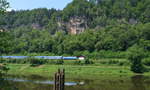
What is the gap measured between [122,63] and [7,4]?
2329 inches

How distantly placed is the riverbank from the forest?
566 inches

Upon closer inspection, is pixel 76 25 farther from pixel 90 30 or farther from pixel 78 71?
pixel 78 71

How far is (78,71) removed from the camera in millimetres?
66438

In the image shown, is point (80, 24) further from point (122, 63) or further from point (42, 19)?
point (122, 63)

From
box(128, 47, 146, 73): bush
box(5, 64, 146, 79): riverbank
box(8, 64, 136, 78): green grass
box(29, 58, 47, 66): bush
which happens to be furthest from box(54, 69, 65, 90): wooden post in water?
box(29, 58, 47, 66): bush

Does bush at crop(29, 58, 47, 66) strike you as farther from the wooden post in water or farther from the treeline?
the wooden post in water

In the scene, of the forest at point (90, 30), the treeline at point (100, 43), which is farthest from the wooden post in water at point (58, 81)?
the treeline at point (100, 43)

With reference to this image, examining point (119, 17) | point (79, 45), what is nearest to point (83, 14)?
point (119, 17)

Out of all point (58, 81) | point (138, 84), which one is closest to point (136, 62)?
point (138, 84)

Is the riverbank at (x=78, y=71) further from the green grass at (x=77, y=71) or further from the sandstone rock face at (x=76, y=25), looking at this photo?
the sandstone rock face at (x=76, y=25)

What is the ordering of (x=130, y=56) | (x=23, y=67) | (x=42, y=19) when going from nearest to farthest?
(x=130, y=56), (x=23, y=67), (x=42, y=19)

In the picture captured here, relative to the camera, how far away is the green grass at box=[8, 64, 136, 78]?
207 ft

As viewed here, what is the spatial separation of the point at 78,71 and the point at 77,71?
261 mm

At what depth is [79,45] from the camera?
4090 inches
